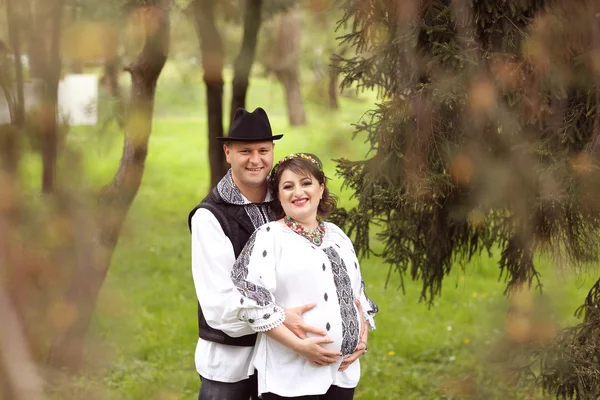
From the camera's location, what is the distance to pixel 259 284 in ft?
8.05

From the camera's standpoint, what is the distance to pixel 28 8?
1.21 metres

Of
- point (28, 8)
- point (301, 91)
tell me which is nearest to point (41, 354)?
point (28, 8)

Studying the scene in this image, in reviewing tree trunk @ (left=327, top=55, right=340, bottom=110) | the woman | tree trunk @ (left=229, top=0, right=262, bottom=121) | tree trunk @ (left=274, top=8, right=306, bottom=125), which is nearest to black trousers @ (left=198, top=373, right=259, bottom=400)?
the woman

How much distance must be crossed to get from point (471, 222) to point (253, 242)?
1888 millimetres

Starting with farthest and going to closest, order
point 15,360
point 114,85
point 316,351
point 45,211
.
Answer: point 316,351, point 114,85, point 45,211, point 15,360

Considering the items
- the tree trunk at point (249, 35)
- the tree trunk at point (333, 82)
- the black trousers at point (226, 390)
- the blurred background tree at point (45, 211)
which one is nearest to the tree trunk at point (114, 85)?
the blurred background tree at point (45, 211)

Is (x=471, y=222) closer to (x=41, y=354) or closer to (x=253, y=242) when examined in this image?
(x=253, y=242)

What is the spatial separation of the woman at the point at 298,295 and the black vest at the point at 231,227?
84 millimetres

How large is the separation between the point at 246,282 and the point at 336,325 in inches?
13.3

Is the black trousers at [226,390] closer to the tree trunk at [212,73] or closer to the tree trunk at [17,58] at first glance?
the tree trunk at [17,58]

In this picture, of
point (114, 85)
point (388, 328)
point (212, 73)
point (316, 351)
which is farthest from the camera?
point (212, 73)

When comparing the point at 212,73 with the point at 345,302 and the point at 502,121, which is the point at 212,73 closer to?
the point at 502,121

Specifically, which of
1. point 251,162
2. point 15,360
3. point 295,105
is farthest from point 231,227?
point 295,105

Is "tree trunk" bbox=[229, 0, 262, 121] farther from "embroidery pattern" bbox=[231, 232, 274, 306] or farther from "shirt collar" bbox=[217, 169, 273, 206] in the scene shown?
"embroidery pattern" bbox=[231, 232, 274, 306]
